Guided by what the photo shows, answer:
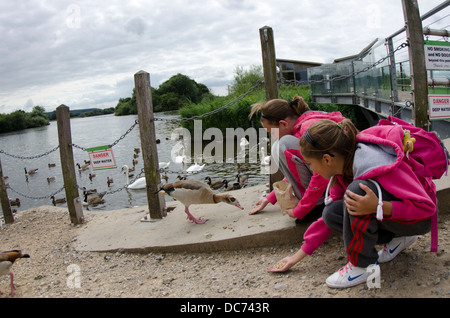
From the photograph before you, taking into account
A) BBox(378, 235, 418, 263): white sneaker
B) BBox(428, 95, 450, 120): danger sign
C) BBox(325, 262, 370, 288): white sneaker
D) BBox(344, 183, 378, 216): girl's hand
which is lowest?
BBox(325, 262, 370, 288): white sneaker

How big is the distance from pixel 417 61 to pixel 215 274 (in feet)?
11.2

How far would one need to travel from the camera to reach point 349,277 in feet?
8.09

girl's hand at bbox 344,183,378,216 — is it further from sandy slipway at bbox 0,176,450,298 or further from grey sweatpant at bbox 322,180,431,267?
sandy slipway at bbox 0,176,450,298

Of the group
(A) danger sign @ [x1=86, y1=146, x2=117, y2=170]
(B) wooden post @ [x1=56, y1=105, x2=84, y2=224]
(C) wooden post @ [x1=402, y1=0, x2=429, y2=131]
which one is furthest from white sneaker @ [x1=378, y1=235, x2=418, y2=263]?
(B) wooden post @ [x1=56, y1=105, x2=84, y2=224]

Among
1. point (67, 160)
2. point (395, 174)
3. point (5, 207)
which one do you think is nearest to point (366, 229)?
point (395, 174)

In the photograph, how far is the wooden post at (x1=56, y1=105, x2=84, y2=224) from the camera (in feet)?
18.8

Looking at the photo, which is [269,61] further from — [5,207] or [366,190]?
[5,207]

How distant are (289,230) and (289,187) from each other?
43 cm

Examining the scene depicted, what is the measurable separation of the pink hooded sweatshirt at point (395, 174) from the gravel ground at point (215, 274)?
21.9 inches

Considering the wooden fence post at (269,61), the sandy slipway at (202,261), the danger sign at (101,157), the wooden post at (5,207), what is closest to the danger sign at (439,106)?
the sandy slipway at (202,261)

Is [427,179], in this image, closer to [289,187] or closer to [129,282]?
[289,187]

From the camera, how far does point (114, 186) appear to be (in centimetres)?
1384

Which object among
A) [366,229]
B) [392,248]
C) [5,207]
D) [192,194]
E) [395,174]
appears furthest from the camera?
[5,207]

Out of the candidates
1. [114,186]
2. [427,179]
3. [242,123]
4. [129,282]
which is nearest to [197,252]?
[129,282]
